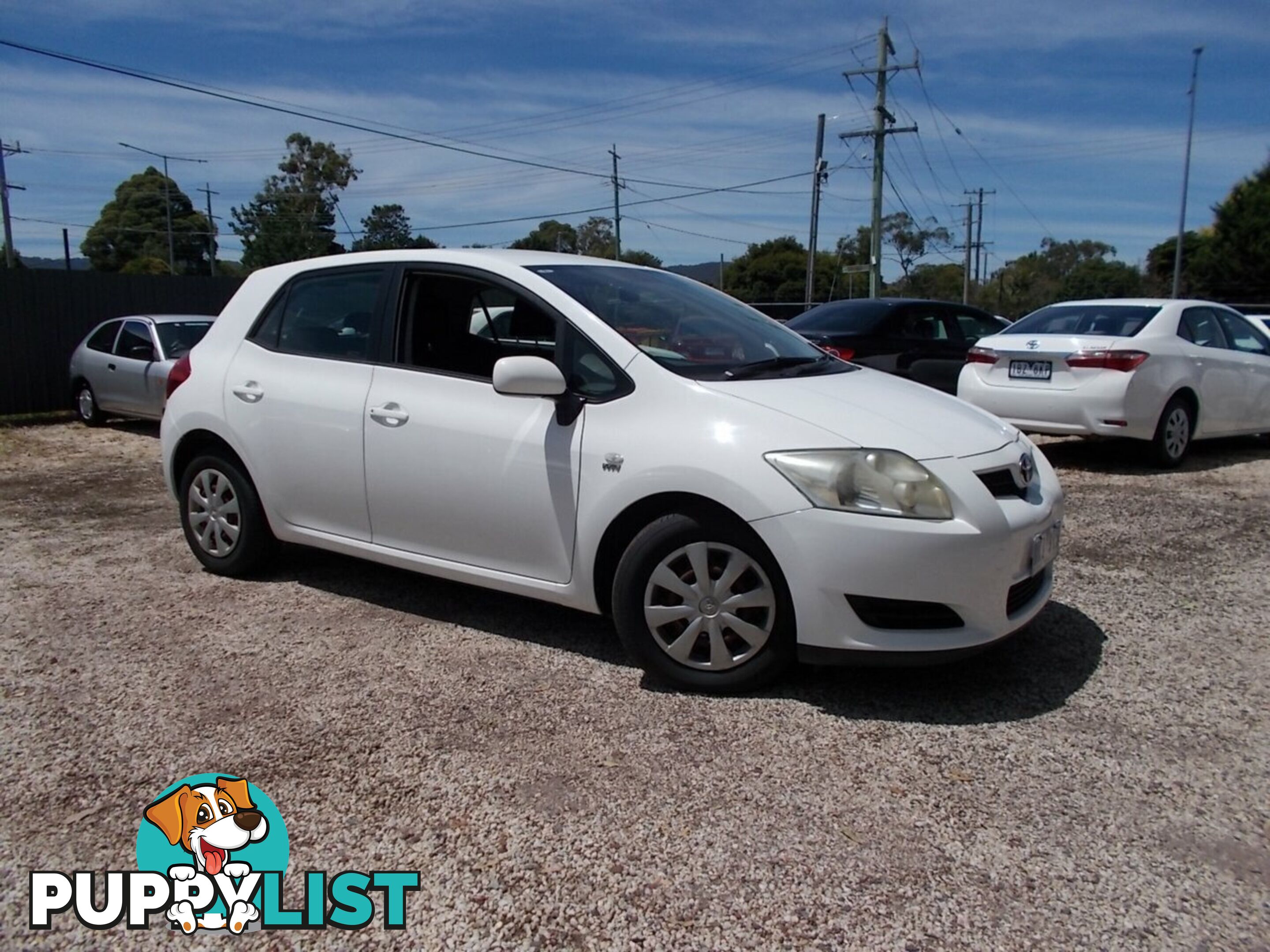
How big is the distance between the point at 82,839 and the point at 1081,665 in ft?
11.5

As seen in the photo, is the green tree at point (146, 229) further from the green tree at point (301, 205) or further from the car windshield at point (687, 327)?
the car windshield at point (687, 327)

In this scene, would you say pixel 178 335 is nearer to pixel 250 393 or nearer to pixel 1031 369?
pixel 250 393

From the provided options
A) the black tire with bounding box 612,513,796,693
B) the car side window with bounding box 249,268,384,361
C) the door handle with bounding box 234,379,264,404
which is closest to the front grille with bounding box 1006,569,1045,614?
the black tire with bounding box 612,513,796,693

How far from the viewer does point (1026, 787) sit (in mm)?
2986

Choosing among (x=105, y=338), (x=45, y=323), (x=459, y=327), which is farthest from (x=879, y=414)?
(x=45, y=323)

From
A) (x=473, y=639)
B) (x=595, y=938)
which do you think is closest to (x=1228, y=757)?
(x=595, y=938)

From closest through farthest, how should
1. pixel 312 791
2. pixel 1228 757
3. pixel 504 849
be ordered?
pixel 504 849, pixel 312 791, pixel 1228 757

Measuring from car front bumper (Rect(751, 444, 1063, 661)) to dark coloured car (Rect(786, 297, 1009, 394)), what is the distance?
6.29 metres

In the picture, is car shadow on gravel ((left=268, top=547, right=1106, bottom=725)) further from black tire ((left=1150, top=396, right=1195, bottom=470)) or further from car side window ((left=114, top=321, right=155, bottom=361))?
car side window ((left=114, top=321, right=155, bottom=361))

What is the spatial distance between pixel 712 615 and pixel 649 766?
0.63 m

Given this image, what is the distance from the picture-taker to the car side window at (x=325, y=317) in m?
4.55

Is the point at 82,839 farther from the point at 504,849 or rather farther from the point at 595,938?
the point at 595,938

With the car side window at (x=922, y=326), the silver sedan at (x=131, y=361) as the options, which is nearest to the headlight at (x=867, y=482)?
the car side window at (x=922, y=326)

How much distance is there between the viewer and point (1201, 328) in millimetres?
8602
